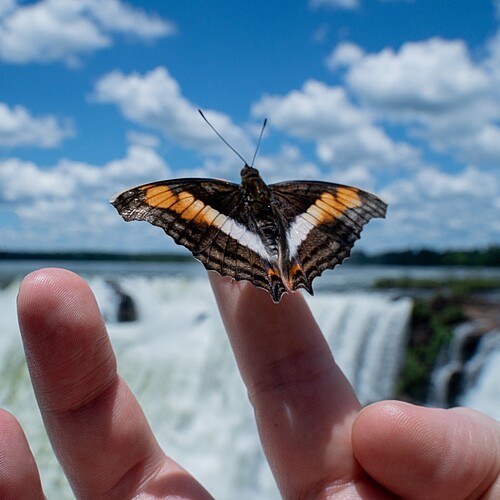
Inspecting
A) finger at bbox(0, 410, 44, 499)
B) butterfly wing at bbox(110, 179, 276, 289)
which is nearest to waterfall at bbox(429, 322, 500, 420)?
butterfly wing at bbox(110, 179, 276, 289)

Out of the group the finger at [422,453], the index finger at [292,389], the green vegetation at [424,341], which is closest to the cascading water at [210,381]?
the green vegetation at [424,341]

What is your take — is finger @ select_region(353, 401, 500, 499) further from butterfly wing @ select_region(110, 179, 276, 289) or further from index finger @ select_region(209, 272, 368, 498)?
butterfly wing @ select_region(110, 179, 276, 289)

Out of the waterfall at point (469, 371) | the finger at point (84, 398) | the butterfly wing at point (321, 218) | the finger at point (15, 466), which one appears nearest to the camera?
the finger at point (15, 466)

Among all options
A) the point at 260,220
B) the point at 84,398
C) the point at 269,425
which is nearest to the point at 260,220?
the point at 260,220

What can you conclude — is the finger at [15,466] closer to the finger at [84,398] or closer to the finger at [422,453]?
the finger at [84,398]

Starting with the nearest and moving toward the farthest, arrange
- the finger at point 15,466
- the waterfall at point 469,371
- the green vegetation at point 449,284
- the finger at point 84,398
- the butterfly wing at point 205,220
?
the finger at point 15,466, the finger at point 84,398, the butterfly wing at point 205,220, the waterfall at point 469,371, the green vegetation at point 449,284

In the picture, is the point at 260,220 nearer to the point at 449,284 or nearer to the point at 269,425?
the point at 269,425
